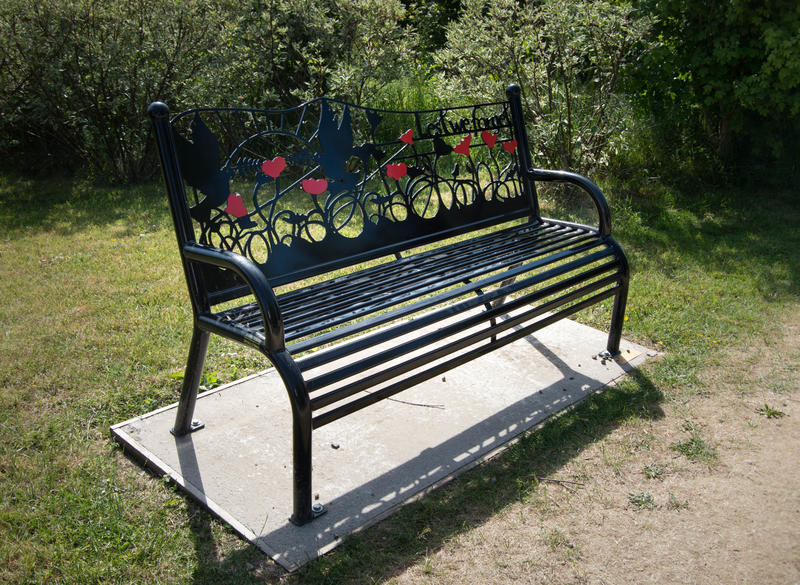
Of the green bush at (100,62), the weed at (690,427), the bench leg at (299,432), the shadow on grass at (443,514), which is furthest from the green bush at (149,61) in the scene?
the bench leg at (299,432)

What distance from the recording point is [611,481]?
2.60 metres

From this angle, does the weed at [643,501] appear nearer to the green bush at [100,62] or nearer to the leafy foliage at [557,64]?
the leafy foliage at [557,64]

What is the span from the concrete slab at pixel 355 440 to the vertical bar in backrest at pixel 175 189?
661 mm

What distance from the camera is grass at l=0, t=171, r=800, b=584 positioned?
2258 mm

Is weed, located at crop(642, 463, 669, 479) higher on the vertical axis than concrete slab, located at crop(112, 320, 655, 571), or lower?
lower

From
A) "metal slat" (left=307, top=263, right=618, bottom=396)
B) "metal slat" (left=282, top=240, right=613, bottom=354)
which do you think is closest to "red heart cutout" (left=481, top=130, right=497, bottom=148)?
"metal slat" (left=282, top=240, right=613, bottom=354)

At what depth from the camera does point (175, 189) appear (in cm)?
246

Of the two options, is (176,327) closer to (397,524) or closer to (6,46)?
(397,524)

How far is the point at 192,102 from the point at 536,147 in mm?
3932

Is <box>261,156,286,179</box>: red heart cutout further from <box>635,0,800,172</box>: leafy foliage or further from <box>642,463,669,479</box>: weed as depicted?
<box>635,0,800,172</box>: leafy foliage

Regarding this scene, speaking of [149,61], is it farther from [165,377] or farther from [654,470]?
[654,470]

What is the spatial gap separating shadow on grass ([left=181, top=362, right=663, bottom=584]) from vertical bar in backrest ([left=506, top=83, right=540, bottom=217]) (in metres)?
1.31

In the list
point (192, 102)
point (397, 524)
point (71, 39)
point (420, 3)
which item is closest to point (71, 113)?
point (71, 39)

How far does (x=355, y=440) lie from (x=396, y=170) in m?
1.29
